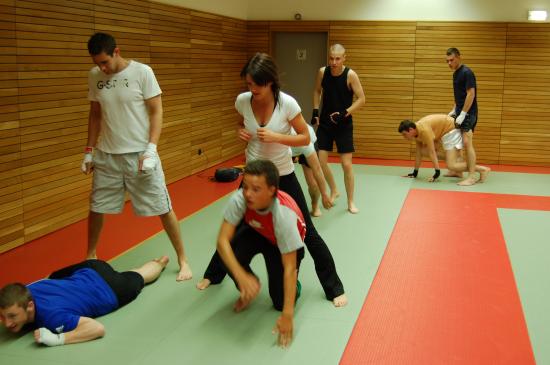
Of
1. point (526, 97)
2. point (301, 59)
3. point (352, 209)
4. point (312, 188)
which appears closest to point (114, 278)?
point (312, 188)

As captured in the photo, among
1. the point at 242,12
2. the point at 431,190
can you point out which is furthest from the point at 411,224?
the point at 242,12

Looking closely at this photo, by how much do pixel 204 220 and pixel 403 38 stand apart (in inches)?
203

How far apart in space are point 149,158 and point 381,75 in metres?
6.28

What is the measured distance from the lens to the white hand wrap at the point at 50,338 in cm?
307

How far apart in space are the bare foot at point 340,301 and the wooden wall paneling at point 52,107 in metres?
2.79

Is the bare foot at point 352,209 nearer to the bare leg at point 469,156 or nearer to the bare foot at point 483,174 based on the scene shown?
the bare leg at point 469,156

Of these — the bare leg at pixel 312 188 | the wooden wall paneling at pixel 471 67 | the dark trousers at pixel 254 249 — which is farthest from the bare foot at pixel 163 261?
the wooden wall paneling at pixel 471 67

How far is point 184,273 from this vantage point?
4.11m

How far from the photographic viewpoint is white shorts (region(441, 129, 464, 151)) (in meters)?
7.55

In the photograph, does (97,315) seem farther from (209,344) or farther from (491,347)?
(491,347)

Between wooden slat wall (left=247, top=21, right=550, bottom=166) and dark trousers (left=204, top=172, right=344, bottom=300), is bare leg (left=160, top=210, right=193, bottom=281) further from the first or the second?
wooden slat wall (left=247, top=21, right=550, bottom=166)

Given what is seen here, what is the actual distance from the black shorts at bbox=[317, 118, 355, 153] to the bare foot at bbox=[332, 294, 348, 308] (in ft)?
7.96

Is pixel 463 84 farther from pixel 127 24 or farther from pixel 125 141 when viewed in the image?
pixel 125 141

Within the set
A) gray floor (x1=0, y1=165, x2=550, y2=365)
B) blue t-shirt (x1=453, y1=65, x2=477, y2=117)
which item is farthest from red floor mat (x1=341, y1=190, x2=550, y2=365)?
blue t-shirt (x1=453, y1=65, x2=477, y2=117)
